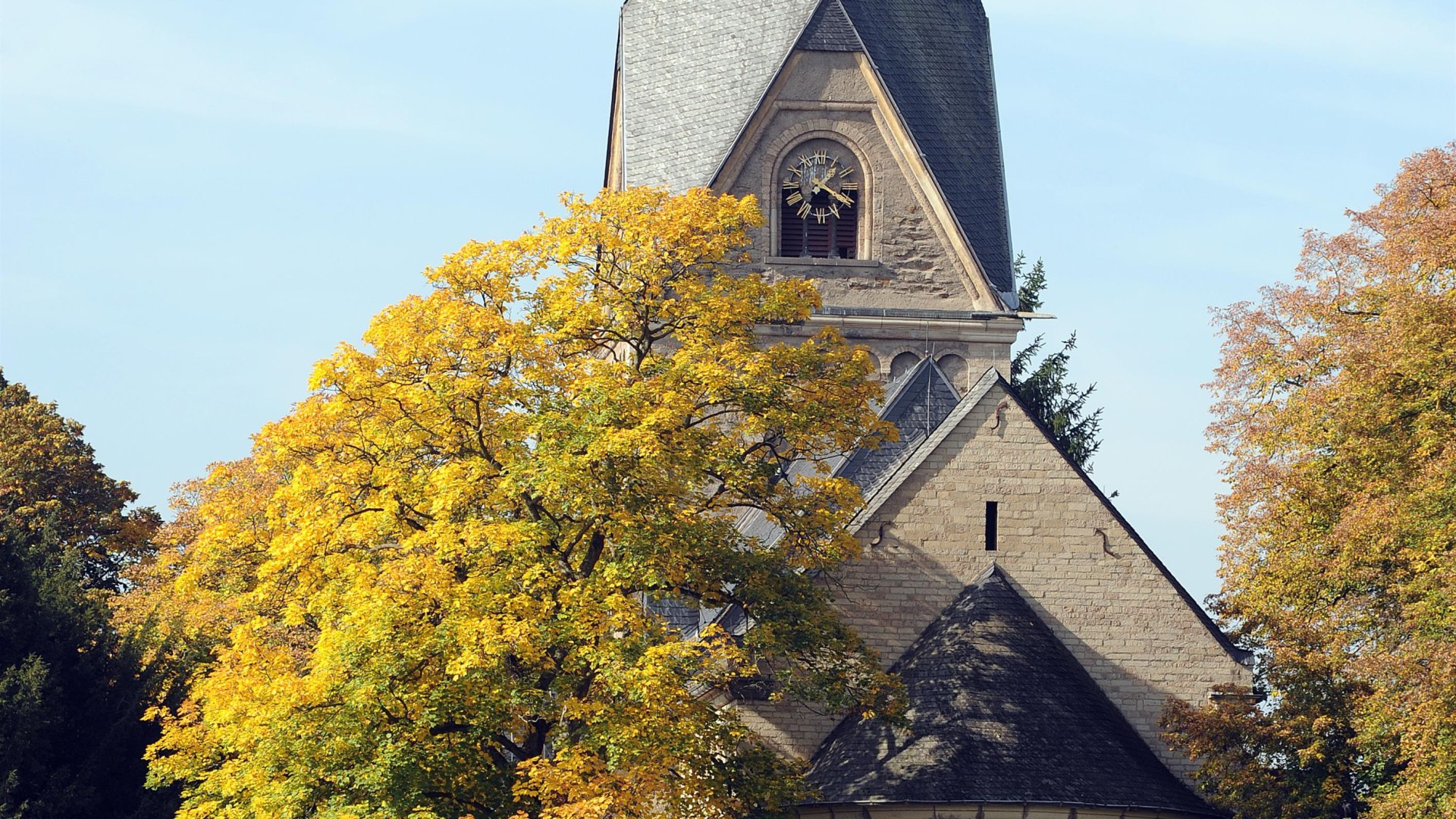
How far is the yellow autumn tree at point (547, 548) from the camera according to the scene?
70.0 ft

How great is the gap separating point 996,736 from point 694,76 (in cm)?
1586

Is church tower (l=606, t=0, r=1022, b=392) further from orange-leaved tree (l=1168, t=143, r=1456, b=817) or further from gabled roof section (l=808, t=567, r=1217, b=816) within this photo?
gabled roof section (l=808, t=567, r=1217, b=816)

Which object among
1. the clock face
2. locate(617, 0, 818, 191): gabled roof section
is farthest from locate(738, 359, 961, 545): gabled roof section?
locate(617, 0, 818, 191): gabled roof section

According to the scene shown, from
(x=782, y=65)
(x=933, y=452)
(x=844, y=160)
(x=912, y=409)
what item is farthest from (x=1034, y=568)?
(x=782, y=65)

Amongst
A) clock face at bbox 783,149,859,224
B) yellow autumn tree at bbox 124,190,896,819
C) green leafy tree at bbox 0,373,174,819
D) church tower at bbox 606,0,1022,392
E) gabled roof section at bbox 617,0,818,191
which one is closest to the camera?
yellow autumn tree at bbox 124,190,896,819

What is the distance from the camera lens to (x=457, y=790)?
21.7 meters

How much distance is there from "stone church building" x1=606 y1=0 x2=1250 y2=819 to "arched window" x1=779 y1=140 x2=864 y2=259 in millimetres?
39

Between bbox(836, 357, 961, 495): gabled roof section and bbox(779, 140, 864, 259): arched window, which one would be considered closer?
bbox(836, 357, 961, 495): gabled roof section

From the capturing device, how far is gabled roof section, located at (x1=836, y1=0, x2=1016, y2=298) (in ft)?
115

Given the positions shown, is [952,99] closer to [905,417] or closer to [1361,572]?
[905,417]

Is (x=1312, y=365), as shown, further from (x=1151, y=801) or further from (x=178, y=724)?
(x=178, y=724)

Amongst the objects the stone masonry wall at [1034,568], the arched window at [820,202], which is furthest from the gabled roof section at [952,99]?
the stone masonry wall at [1034,568]

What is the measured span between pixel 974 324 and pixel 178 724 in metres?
15.5

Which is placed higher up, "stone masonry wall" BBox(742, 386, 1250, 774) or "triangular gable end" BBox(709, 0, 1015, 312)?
"triangular gable end" BBox(709, 0, 1015, 312)
